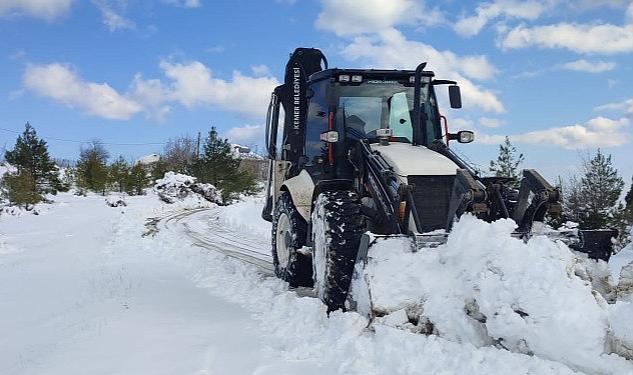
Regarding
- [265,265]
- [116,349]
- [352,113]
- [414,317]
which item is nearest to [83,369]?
[116,349]

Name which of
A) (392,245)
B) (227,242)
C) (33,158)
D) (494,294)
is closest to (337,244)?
(392,245)

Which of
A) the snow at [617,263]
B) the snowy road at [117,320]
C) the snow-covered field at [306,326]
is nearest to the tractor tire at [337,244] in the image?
the snow-covered field at [306,326]

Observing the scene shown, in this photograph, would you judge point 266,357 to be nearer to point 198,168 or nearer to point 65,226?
point 65,226

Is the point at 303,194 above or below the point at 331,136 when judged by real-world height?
below

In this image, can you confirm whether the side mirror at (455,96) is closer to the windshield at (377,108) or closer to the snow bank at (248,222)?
the windshield at (377,108)

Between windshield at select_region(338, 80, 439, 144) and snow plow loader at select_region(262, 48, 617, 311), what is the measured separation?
0.01m

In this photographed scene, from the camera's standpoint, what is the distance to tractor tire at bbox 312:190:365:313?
222 inches

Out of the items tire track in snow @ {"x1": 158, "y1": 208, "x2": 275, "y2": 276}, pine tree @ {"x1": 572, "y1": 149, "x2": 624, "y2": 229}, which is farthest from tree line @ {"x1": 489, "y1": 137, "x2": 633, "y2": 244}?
tire track in snow @ {"x1": 158, "y1": 208, "x2": 275, "y2": 276}

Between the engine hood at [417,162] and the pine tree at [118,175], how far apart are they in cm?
4403

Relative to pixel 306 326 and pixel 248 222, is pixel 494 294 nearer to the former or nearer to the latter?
pixel 306 326

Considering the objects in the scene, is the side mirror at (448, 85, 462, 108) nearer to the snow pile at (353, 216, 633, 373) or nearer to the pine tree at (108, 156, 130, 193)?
the snow pile at (353, 216, 633, 373)

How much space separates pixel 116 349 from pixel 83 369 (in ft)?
1.76

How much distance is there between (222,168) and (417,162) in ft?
127

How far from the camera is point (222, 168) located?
4378 centimetres
